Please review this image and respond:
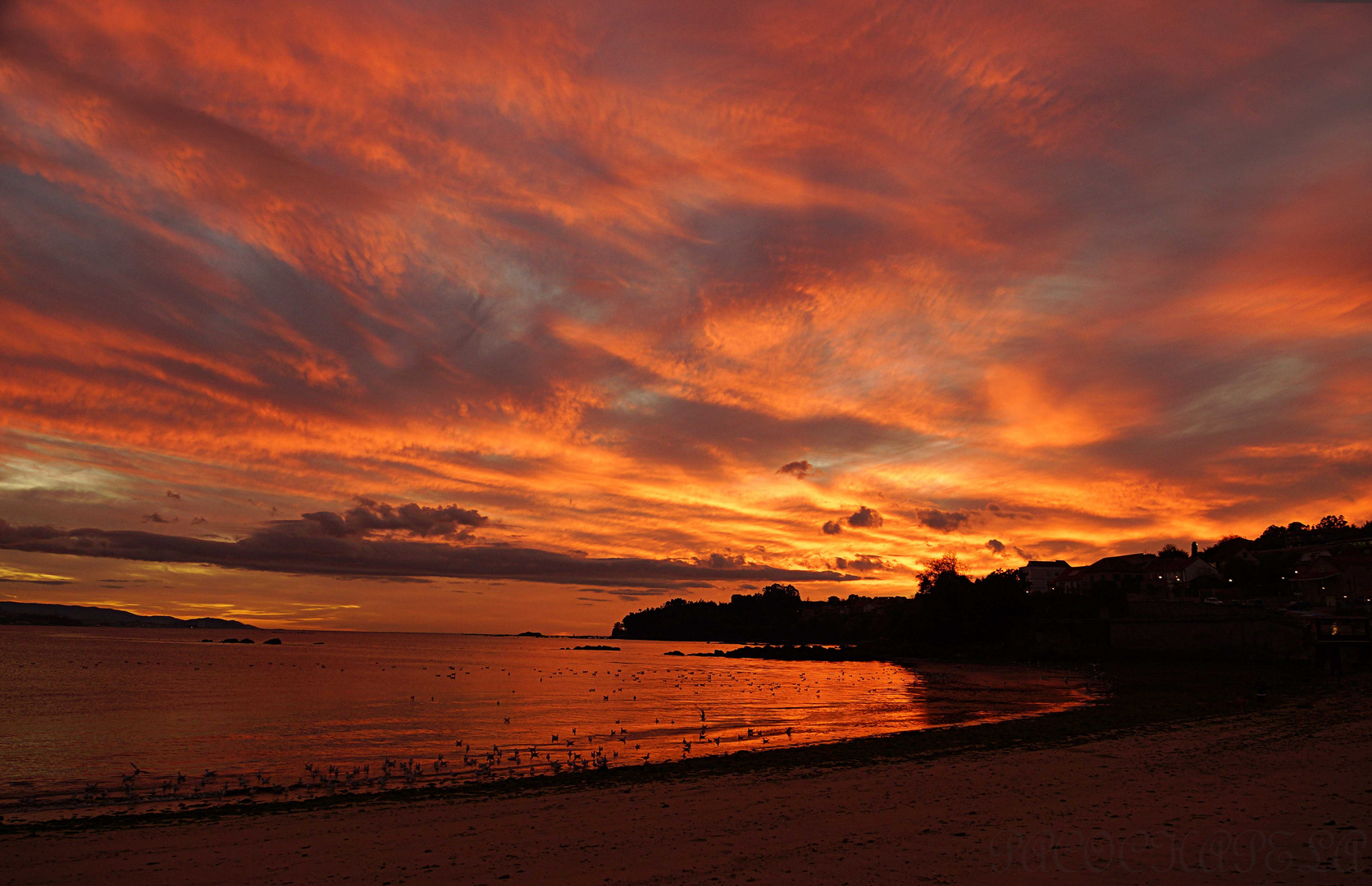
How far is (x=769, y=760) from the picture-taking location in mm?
26016

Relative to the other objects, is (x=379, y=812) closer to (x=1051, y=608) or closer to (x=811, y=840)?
(x=811, y=840)

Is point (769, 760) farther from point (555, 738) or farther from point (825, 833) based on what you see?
point (555, 738)

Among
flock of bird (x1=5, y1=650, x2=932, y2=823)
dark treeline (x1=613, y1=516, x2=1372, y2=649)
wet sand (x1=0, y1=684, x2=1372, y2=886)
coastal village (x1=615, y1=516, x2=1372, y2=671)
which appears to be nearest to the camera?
wet sand (x1=0, y1=684, x2=1372, y2=886)

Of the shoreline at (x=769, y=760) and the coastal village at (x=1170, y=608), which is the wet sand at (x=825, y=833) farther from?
the coastal village at (x=1170, y=608)

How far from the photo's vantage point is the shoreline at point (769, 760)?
19328mm

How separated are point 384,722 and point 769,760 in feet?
89.2

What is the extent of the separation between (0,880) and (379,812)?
7123 mm

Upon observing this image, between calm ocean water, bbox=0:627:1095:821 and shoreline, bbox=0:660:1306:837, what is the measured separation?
194 cm

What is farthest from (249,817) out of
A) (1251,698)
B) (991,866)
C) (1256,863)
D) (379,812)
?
(1251,698)

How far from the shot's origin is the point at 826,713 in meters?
47.9

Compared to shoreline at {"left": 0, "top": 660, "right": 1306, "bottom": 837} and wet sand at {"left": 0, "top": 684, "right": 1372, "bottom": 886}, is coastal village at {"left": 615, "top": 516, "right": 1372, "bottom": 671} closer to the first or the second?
shoreline at {"left": 0, "top": 660, "right": 1306, "bottom": 837}

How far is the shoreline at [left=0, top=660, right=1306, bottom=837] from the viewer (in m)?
19.3

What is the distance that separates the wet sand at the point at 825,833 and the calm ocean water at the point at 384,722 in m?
6.78

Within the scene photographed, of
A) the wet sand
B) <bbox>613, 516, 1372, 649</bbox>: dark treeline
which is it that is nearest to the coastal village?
<bbox>613, 516, 1372, 649</bbox>: dark treeline
